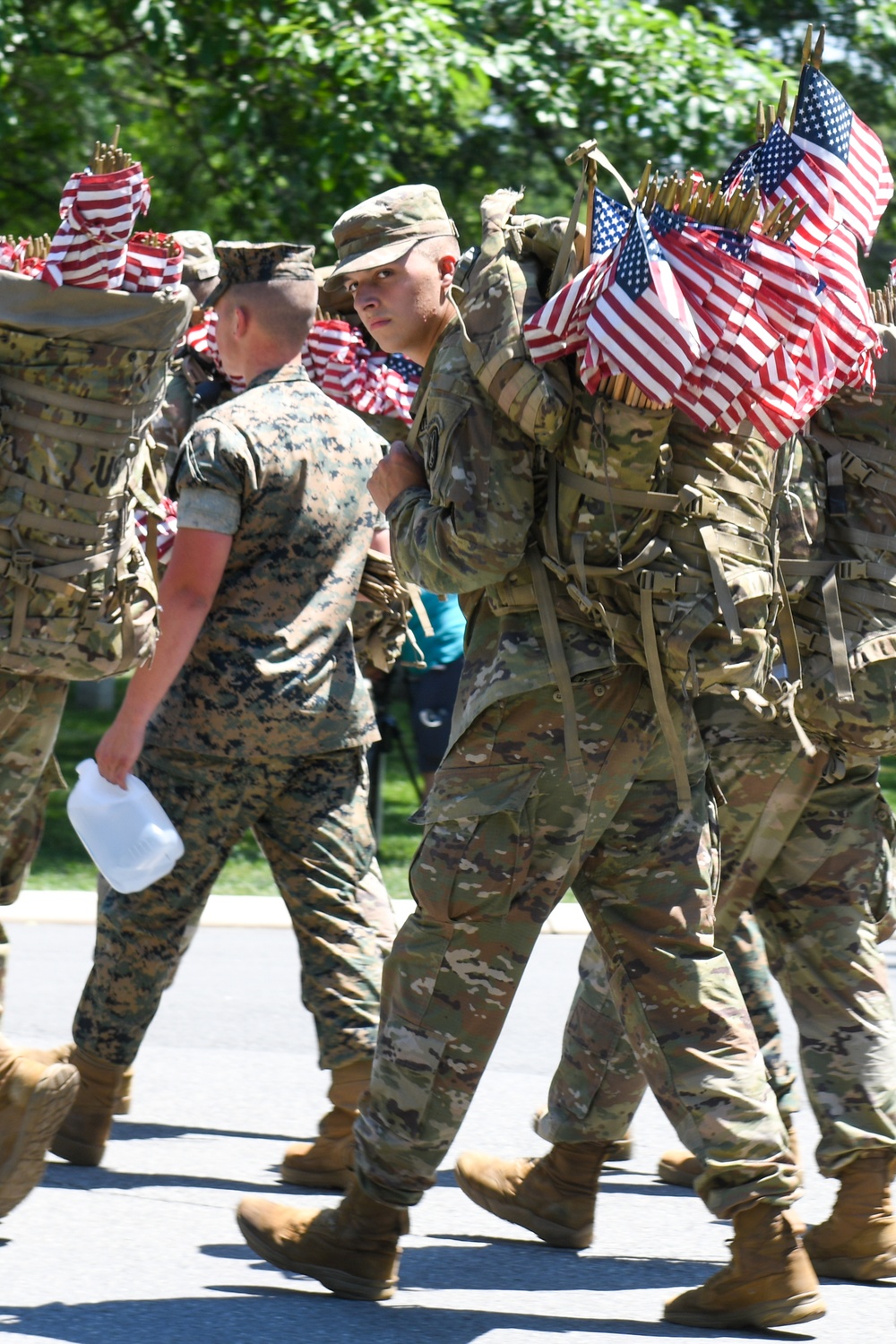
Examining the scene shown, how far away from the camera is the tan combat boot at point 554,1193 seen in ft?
13.6

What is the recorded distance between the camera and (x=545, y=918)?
3.57m

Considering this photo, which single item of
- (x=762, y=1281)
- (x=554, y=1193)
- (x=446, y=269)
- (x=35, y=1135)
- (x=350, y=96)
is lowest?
(x=554, y=1193)

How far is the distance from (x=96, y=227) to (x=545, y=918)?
1667 millimetres

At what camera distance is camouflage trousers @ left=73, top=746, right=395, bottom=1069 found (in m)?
4.52

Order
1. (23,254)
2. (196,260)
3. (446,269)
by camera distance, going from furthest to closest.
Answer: (196,260), (23,254), (446,269)

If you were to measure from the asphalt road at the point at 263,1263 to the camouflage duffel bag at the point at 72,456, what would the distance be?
49.9 inches

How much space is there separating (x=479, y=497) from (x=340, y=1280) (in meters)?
1.57

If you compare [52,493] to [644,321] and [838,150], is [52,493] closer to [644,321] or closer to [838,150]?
[644,321]

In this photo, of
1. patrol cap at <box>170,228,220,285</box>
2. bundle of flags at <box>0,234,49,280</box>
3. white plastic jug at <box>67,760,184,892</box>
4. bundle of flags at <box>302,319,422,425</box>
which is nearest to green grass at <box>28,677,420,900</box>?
bundle of flags at <box>302,319,422,425</box>

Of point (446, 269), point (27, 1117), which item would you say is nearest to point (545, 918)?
point (27, 1117)

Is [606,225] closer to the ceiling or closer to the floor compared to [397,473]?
closer to the ceiling

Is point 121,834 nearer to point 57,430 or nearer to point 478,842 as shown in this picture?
point 57,430

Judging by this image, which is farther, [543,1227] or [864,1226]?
[543,1227]

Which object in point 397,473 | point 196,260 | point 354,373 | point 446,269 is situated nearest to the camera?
point 397,473
